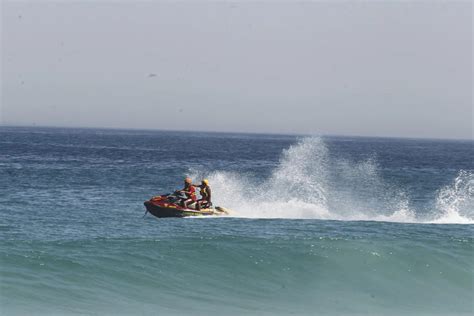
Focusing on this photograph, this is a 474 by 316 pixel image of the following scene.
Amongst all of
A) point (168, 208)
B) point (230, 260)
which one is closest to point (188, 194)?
point (168, 208)

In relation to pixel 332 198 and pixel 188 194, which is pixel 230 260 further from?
pixel 332 198

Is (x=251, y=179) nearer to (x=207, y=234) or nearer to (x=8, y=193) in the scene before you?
(x=8, y=193)

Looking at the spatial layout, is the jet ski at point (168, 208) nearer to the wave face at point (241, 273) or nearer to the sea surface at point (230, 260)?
the sea surface at point (230, 260)

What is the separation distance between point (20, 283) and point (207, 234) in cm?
891

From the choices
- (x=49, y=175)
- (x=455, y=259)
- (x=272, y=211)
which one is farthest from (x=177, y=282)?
(x=49, y=175)

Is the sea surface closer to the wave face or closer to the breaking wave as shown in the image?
the wave face

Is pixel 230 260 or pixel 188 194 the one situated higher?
pixel 188 194

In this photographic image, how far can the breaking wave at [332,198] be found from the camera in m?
32.1

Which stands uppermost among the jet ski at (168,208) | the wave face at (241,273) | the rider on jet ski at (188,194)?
the rider on jet ski at (188,194)

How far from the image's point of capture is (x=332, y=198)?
138 ft

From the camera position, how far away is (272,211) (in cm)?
3238

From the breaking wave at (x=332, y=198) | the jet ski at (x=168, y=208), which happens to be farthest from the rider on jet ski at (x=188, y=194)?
the breaking wave at (x=332, y=198)

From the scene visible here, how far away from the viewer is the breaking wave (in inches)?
1264

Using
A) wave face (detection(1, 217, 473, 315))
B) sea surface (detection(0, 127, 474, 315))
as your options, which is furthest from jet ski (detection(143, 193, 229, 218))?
wave face (detection(1, 217, 473, 315))
